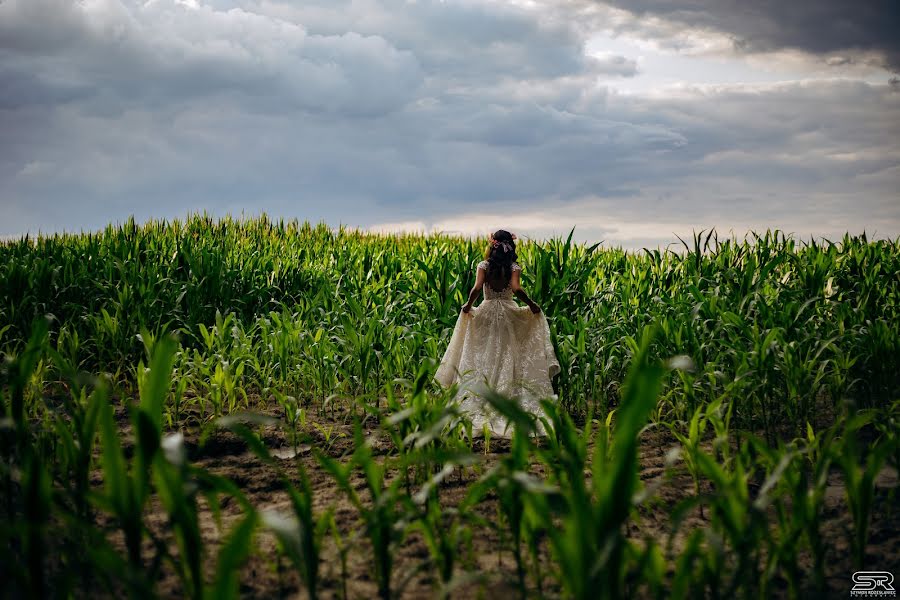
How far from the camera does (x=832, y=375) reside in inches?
219

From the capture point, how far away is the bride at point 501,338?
6.01 m

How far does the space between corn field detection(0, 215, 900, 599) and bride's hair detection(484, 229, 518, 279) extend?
2.88 ft

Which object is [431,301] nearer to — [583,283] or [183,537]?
[583,283]

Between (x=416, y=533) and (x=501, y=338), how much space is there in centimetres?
302

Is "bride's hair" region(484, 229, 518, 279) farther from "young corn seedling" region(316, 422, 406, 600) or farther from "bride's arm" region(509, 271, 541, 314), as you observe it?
"young corn seedling" region(316, 422, 406, 600)

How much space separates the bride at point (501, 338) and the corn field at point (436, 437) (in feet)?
0.79

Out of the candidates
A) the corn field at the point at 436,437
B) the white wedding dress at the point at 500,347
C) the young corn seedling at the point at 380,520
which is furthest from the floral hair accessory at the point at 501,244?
the young corn seedling at the point at 380,520

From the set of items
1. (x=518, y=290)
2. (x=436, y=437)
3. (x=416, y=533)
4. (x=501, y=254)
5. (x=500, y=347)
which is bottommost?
(x=416, y=533)

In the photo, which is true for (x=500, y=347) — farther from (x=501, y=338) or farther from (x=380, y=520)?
(x=380, y=520)

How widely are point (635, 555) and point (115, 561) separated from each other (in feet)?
5.40

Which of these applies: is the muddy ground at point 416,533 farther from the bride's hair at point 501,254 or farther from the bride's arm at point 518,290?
the bride's hair at point 501,254

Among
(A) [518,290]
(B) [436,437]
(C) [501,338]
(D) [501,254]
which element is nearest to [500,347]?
(C) [501,338]

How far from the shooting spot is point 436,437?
3.83 metres

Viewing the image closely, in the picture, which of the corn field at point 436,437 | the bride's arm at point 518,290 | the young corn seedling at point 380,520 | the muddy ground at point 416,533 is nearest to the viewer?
the corn field at point 436,437
